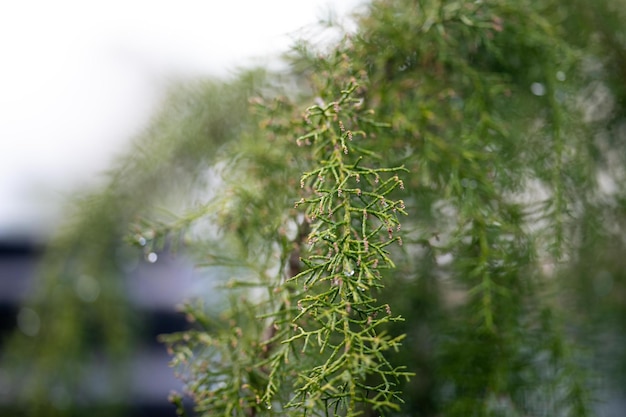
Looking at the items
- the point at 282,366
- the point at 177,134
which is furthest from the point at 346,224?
the point at 177,134

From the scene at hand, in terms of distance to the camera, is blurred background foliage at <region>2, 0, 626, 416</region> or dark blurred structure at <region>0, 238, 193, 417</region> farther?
dark blurred structure at <region>0, 238, 193, 417</region>

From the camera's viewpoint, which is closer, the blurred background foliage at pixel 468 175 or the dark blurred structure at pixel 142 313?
the blurred background foliage at pixel 468 175

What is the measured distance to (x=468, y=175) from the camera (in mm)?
307

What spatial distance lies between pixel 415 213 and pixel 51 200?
1.06 feet

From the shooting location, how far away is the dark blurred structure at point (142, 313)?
55 centimetres

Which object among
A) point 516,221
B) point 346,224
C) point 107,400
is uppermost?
point 346,224

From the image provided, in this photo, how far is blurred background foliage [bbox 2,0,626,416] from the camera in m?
0.32

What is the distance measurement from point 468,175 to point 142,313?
370mm

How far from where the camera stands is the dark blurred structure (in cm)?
55

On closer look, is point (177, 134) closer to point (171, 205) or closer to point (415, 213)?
point (171, 205)

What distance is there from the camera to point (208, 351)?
35 cm

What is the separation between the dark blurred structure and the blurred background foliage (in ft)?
0.43

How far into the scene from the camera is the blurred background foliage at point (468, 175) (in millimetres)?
317

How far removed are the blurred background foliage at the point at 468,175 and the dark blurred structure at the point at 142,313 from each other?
5.1 inches
